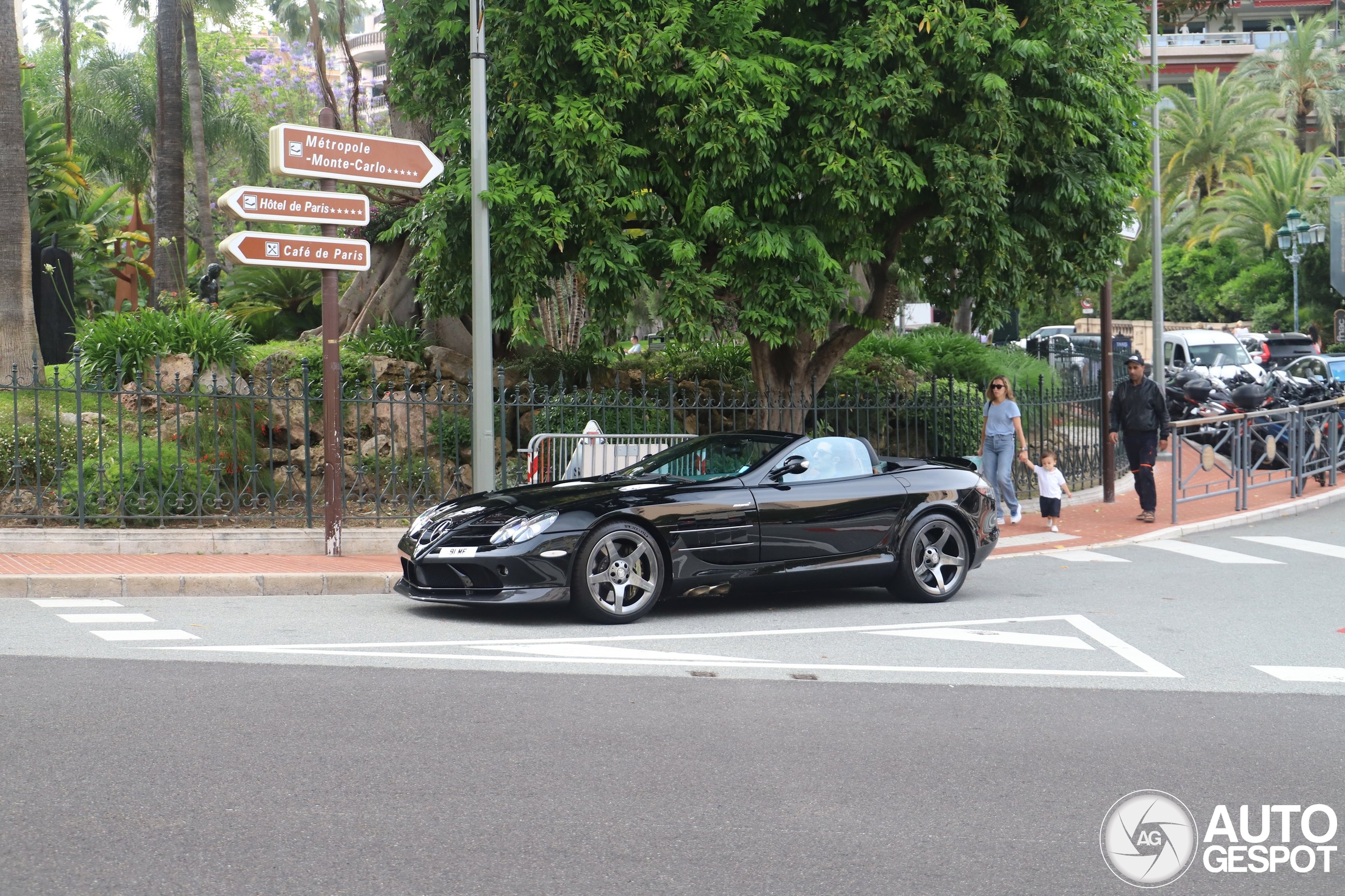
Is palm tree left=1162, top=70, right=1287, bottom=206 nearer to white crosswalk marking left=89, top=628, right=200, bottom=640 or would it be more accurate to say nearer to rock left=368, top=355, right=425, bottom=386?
rock left=368, top=355, right=425, bottom=386

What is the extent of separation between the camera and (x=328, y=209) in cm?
1130

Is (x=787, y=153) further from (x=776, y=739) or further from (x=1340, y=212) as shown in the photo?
(x=1340, y=212)

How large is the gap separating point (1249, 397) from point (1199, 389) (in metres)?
2.36

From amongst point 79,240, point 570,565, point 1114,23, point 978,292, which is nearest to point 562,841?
point 570,565

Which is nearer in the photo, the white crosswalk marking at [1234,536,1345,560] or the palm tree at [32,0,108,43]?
the white crosswalk marking at [1234,536,1345,560]

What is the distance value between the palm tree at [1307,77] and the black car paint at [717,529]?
178 feet

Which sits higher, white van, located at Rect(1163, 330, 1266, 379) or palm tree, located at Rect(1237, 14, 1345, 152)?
palm tree, located at Rect(1237, 14, 1345, 152)

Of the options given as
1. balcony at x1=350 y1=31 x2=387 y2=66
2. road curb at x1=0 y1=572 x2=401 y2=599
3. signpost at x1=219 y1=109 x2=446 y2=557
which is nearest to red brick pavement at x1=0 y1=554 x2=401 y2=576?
road curb at x1=0 y1=572 x2=401 y2=599

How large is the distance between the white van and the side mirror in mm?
23131

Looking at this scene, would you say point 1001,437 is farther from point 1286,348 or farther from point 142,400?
point 1286,348

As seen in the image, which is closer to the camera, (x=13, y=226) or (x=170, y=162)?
(x=13, y=226)

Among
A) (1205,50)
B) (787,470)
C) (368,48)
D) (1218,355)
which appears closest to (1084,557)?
(787,470)

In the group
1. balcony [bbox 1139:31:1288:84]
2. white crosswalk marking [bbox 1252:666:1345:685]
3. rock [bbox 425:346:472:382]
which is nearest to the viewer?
white crosswalk marking [bbox 1252:666:1345:685]

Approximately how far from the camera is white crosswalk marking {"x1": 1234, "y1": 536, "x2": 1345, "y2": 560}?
42.7ft
